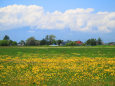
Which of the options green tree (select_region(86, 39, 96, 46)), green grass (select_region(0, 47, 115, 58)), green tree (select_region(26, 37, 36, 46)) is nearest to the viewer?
green grass (select_region(0, 47, 115, 58))

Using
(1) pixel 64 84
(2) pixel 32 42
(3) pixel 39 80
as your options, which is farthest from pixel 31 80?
(2) pixel 32 42

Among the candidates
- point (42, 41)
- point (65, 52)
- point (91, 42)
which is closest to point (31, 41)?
point (42, 41)

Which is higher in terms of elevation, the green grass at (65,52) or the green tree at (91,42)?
the green tree at (91,42)

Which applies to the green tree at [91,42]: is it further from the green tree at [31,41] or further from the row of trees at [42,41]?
the green tree at [31,41]

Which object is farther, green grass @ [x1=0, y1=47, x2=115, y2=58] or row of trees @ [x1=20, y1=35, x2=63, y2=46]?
row of trees @ [x1=20, y1=35, x2=63, y2=46]

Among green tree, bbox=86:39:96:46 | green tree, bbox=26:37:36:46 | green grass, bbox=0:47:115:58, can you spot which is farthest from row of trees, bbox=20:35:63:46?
green grass, bbox=0:47:115:58

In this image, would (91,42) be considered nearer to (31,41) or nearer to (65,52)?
(31,41)

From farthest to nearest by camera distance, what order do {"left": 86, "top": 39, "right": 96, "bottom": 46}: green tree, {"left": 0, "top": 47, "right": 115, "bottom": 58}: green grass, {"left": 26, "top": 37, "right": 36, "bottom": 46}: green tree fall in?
{"left": 26, "top": 37, "right": 36, "bottom": 46}: green tree
{"left": 86, "top": 39, "right": 96, "bottom": 46}: green tree
{"left": 0, "top": 47, "right": 115, "bottom": 58}: green grass

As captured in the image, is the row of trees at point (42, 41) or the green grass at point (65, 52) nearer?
the green grass at point (65, 52)

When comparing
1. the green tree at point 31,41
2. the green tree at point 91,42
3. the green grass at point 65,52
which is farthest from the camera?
the green tree at point 31,41

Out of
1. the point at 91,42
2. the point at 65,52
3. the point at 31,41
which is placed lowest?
the point at 65,52

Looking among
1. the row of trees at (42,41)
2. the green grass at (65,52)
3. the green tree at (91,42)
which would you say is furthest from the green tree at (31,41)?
the green grass at (65,52)

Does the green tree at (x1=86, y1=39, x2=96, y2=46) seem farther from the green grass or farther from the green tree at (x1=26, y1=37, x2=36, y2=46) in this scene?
the green grass

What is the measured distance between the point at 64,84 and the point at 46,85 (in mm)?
1114
